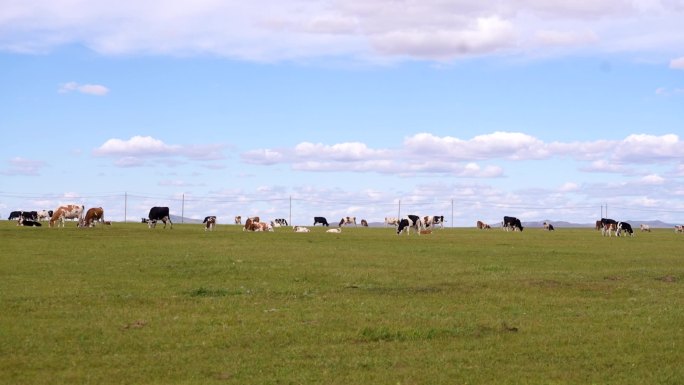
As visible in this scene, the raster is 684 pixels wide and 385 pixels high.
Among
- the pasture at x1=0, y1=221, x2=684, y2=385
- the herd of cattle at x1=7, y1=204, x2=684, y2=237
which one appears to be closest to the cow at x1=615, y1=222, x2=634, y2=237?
the herd of cattle at x1=7, y1=204, x2=684, y2=237

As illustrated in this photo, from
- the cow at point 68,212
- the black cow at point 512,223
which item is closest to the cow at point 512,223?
the black cow at point 512,223

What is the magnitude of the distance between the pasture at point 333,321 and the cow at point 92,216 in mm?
32745

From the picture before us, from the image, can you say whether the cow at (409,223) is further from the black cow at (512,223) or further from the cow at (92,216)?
the cow at (92,216)

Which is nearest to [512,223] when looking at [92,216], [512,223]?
[512,223]

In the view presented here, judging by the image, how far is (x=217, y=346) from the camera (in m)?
16.8

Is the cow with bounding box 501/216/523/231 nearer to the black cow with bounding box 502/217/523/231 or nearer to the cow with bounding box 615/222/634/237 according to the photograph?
the black cow with bounding box 502/217/523/231

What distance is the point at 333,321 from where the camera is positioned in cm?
1966

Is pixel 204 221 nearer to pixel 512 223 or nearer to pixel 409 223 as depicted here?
pixel 409 223

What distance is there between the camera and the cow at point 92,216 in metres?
68.4

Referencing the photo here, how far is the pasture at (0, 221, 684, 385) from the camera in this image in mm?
14805

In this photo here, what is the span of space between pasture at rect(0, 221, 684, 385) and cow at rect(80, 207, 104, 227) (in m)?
32.7

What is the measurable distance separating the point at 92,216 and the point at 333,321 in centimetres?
5403

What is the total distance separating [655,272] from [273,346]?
20.6 metres

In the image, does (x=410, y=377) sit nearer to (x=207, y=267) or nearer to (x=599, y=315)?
(x=599, y=315)
